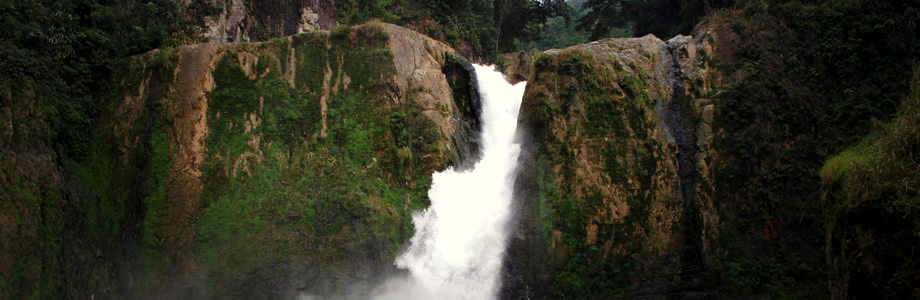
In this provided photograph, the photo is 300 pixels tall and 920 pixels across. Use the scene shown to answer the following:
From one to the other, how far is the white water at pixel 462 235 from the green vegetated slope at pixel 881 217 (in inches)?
332

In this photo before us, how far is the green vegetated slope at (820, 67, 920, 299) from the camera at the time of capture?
7336 millimetres

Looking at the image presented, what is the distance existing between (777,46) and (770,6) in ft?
5.60

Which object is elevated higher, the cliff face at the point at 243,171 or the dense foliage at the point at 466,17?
the dense foliage at the point at 466,17

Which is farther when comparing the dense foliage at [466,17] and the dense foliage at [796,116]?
the dense foliage at [466,17]

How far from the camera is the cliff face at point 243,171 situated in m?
15.8

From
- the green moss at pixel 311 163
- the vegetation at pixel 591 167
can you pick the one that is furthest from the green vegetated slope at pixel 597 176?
the green moss at pixel 311 163

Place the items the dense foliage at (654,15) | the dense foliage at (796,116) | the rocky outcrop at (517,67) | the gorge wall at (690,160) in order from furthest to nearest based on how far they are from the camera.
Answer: the rocky outcrop at (517,67) < the dense foliage at (654,15) < the gorge wall at (690,160) < the dense foliage at (796,116)

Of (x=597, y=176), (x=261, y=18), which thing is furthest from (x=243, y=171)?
(x=597, y=176)

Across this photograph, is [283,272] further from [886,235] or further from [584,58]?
[886,235]

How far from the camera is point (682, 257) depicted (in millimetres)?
15969

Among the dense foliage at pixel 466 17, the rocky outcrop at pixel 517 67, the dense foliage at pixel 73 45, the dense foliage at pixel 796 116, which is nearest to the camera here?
the dense foliage at pixel 796 116

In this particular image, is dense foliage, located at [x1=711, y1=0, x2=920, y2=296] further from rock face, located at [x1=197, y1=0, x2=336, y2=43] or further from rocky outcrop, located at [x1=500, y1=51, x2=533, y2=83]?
rock face, located at [x1=197, y1=0, x2=336, y2=43]

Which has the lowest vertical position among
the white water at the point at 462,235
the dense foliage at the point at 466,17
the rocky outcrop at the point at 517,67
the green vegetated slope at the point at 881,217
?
the white water at the point at 462,235

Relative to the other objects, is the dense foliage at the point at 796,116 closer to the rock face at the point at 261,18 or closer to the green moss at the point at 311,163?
the green moss at the point at 311,163
